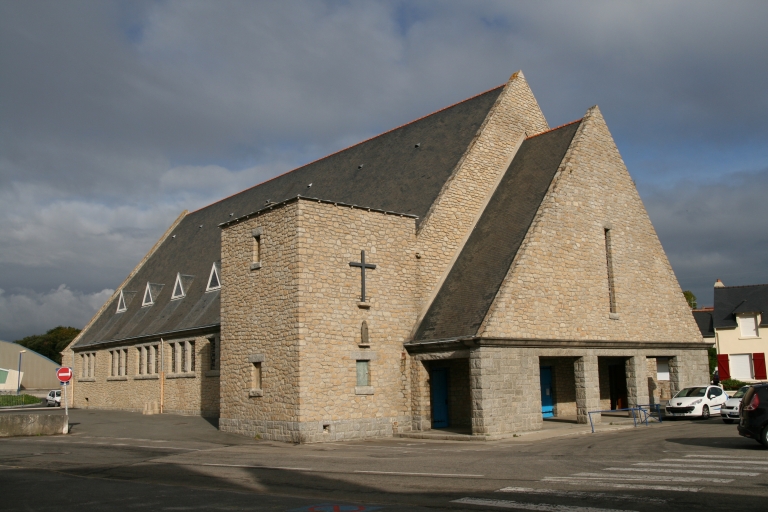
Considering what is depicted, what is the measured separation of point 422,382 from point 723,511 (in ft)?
46.5

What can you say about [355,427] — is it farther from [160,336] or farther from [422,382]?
[160,336]

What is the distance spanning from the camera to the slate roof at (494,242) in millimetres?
21094

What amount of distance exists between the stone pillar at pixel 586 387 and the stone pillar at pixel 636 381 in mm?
2106

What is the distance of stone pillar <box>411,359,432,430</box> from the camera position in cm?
2164

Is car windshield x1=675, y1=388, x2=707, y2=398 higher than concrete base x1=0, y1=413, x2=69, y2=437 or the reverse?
higher

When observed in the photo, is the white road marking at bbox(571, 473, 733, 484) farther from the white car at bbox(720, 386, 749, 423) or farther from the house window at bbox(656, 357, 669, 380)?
the house window at bbox(656, 357, 669, 380)

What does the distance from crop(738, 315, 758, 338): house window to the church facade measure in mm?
19700

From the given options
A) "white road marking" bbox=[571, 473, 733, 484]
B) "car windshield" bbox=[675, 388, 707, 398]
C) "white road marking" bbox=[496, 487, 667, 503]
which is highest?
"car windshield" bbox=[675, 388, 707, 398]

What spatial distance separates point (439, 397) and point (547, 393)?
15.8 ft

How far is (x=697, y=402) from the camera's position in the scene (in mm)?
24438

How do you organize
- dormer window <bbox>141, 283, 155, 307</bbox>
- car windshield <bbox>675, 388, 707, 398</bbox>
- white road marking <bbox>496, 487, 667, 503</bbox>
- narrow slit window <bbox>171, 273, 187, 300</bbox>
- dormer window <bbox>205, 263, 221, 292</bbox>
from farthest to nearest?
dormer window <bbox>141, 283, 155, 307</bbox> < narrow slit window <bbox>171, 273, 187, 300</bbox> < dormer window <bbox>205, 263, 221, 292</bbox> < car windshield <bbox>675, 388, 707, 398</bbox> < white road marking <bbox>496, 487, 667, 503</bbox>

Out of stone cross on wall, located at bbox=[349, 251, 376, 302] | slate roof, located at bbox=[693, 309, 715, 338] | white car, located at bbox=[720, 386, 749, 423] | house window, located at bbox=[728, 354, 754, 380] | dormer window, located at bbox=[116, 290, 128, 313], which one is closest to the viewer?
stone cross on wall, located at bbox=[349, 251, 376, 302]

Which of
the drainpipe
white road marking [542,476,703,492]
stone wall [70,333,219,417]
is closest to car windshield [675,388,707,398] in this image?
white road marking [542,476,703,492]

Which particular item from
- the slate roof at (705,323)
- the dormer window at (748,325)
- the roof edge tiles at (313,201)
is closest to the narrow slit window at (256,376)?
the roof edge tiles at (313,201)
